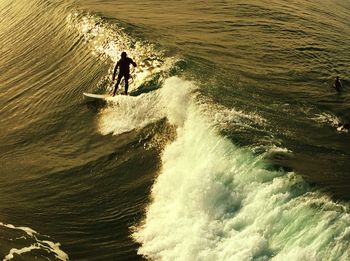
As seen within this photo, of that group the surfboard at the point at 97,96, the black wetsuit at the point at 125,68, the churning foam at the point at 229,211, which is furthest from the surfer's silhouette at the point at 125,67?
the churning foam at the point at 229,211

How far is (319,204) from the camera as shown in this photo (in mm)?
11547

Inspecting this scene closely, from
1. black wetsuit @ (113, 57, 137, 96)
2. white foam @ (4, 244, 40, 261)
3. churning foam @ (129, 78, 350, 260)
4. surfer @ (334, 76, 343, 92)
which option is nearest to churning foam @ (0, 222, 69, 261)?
white foam @ (4, 244, 40, 261)

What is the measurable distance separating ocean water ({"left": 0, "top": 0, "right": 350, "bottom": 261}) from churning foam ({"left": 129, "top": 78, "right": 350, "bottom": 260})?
A: 35 mm

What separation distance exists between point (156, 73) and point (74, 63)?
6456mm

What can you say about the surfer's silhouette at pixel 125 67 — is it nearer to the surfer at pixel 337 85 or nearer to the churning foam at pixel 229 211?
the churning foam at pixel 229 211

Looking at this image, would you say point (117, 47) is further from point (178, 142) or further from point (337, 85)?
point (337, 85)

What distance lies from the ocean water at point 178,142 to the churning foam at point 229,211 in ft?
0.12

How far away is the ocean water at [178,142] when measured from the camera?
40.1 ft

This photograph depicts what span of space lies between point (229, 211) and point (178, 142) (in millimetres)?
3853

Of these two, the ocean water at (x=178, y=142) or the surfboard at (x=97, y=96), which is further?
the surfboard at (x=97, y=96)

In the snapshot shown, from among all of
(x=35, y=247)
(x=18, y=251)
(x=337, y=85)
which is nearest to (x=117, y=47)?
(x=337, y=85)

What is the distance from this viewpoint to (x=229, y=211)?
12.7m

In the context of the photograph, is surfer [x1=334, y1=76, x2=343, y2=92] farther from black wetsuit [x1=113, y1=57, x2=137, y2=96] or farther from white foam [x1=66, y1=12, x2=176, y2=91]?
black wetsuit [x1=113, y1=57, x2=137, y2=96]

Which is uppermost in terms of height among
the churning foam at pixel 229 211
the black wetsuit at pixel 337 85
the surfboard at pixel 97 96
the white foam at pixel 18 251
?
the black wetsuit at pixel 337 85
